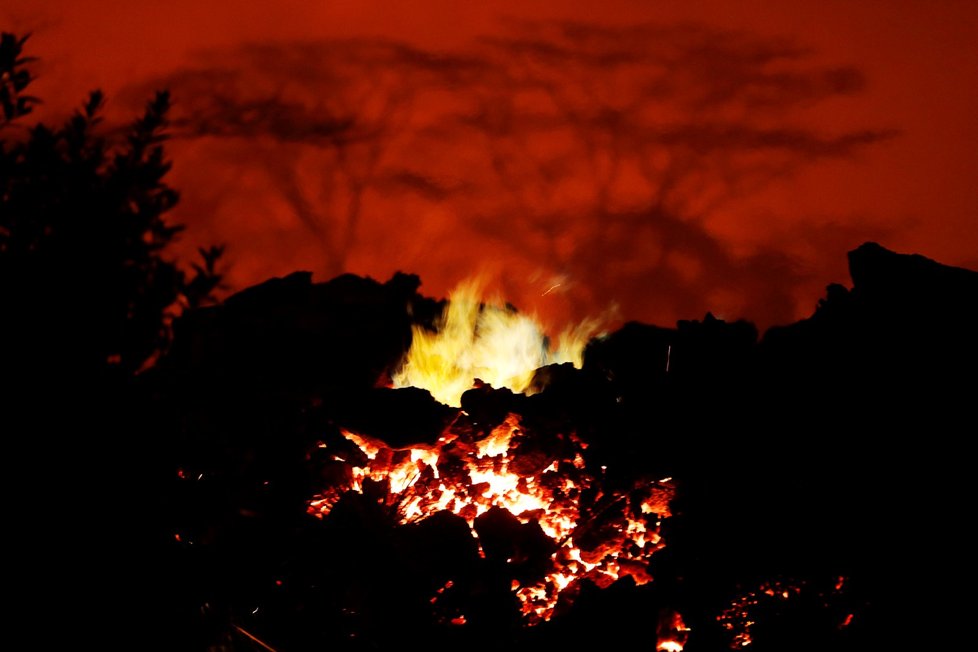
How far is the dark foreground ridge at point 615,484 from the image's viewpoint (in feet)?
12.3

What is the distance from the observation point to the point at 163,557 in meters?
3.69

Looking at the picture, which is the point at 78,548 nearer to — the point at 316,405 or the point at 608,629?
the point at 316,405

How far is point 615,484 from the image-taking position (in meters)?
5.02

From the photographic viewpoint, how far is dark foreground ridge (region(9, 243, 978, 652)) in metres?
3.76

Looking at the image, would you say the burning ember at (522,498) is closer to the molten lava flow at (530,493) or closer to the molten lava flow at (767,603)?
the molten lava flow at (530,493)

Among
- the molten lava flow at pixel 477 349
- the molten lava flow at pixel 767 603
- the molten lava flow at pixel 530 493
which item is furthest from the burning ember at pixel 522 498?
the molten lava flow at pixel 477 349

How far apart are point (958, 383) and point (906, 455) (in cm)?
50

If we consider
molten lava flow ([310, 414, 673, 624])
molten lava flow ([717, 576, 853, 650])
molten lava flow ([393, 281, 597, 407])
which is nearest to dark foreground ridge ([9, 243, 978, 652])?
molten lava flow ([717, 576, 853, 650])

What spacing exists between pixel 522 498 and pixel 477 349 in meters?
1.46

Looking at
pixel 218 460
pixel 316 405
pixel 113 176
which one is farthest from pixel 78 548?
pixel 316 405

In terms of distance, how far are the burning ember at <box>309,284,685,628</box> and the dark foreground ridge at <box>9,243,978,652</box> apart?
0.07 meters

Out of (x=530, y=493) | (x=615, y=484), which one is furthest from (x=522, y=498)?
(x=615, y=484)

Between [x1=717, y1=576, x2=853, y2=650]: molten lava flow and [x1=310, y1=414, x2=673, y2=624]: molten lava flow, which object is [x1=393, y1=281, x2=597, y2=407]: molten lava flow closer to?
[x1=310, y1=414, x2=673, y2=624]: molten lava flow

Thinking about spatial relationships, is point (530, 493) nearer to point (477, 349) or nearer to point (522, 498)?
point (522, 498)
